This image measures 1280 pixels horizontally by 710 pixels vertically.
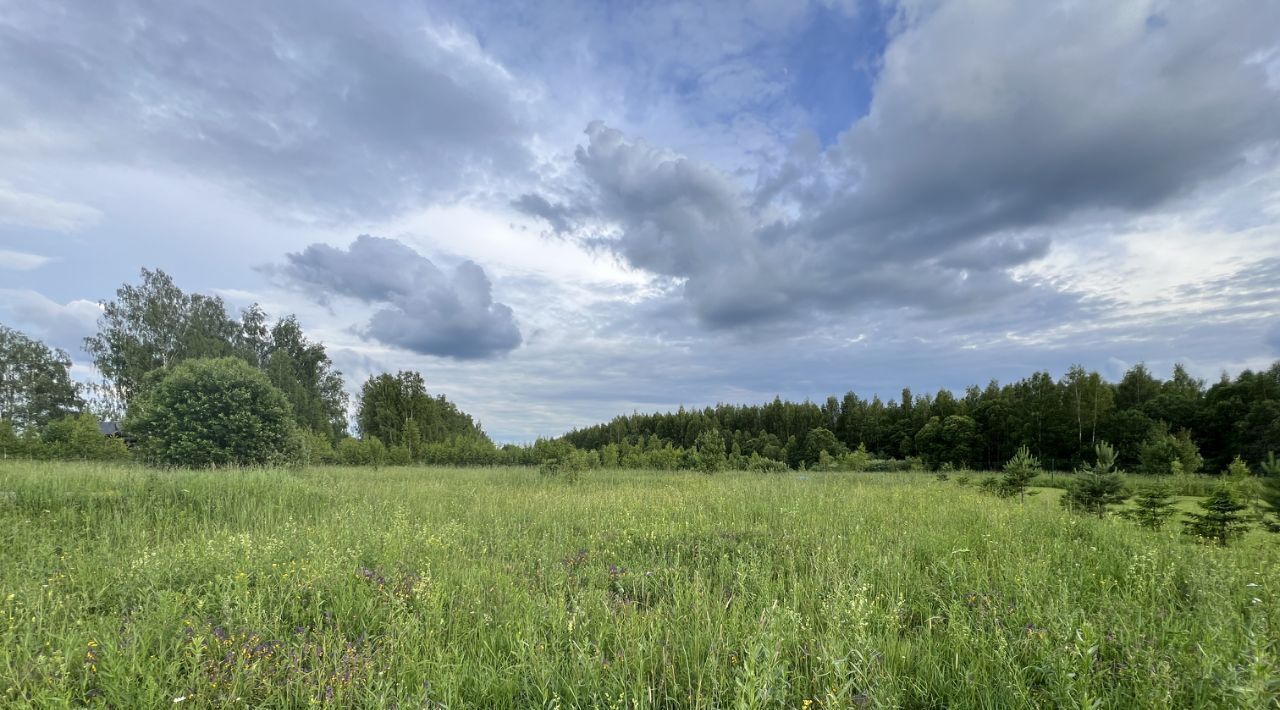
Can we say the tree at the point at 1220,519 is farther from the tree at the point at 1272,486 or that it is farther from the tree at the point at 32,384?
the tree at the point at 32,384

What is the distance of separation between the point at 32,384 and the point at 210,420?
5193 cm

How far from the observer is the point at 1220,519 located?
1015 cm

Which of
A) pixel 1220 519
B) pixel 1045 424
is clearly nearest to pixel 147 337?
pixel 1220 519

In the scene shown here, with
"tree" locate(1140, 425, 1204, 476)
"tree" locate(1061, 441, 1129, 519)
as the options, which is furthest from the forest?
"tree" locate(1061, 441, 1129, 519)

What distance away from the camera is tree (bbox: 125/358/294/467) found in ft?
56.6

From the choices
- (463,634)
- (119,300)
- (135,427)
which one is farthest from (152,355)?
(463,634)

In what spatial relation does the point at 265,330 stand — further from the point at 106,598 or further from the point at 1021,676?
the point at 1021,676

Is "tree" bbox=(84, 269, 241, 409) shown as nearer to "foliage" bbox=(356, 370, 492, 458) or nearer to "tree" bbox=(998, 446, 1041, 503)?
"foliage" bbox=(356, 370, 492, 458)

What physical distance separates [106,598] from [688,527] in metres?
6.28

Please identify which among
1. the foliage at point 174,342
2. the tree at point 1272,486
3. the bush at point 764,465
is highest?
the foliage at point 174,342

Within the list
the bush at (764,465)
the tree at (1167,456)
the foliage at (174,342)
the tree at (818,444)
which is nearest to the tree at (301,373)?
the foliage at (174,342)

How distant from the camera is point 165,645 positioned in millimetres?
3787

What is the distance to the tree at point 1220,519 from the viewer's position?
32.6 ft

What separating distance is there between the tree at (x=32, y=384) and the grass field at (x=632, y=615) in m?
60.3
